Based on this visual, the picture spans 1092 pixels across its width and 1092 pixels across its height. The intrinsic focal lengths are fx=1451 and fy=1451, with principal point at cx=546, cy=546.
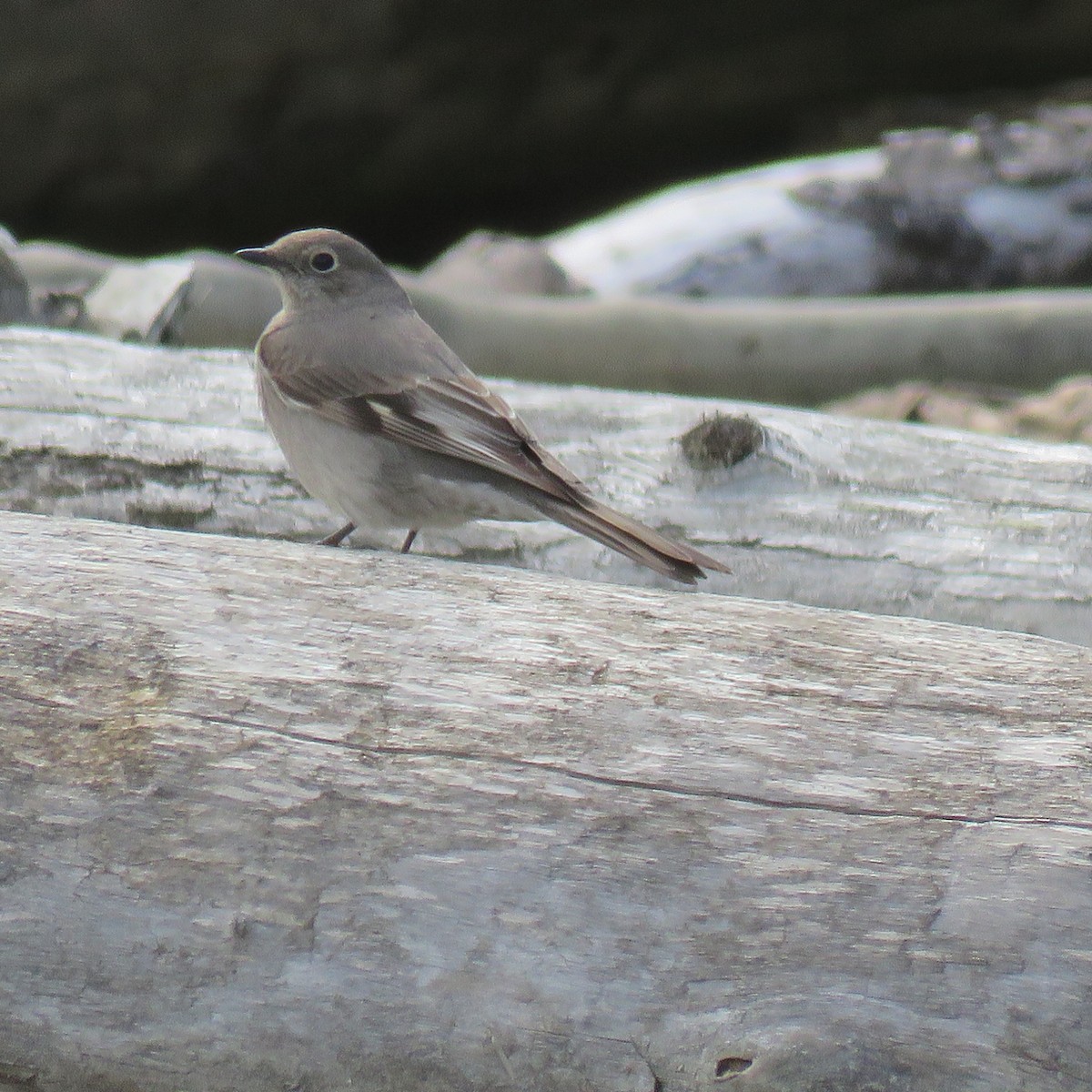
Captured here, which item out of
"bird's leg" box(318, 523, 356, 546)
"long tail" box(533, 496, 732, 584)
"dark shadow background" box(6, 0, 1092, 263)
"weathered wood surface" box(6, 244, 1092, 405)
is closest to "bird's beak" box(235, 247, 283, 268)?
"bird's leg" box(318, 523, 356, 546)

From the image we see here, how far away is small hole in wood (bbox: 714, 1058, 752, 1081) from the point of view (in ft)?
7.27

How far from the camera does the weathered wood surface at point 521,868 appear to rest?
2262 mm

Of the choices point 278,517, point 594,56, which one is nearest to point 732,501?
point 278,517

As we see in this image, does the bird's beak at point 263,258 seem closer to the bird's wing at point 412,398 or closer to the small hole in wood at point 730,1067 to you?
the bird's wing at point 412,398

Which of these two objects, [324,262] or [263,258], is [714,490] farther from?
[263,258]

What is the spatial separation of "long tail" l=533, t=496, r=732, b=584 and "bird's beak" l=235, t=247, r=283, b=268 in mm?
1453

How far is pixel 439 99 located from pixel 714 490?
6374 millimetres

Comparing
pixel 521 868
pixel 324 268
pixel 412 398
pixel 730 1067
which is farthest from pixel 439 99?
pixel 730 1067

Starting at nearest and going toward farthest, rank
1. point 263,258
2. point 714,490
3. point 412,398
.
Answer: point 714,490, point 412,398, point 263,258

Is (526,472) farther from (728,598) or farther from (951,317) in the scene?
(951,317)

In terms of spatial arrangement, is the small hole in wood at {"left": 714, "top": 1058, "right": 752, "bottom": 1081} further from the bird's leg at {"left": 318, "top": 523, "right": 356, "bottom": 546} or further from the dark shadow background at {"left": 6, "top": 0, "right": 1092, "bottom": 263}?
the dark shadow background at {"left": 6, "top": 0, "right": 1092, "bottom": 263}

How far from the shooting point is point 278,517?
3.92m

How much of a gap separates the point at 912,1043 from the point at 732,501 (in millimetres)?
1770

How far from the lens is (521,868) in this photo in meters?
2.38
